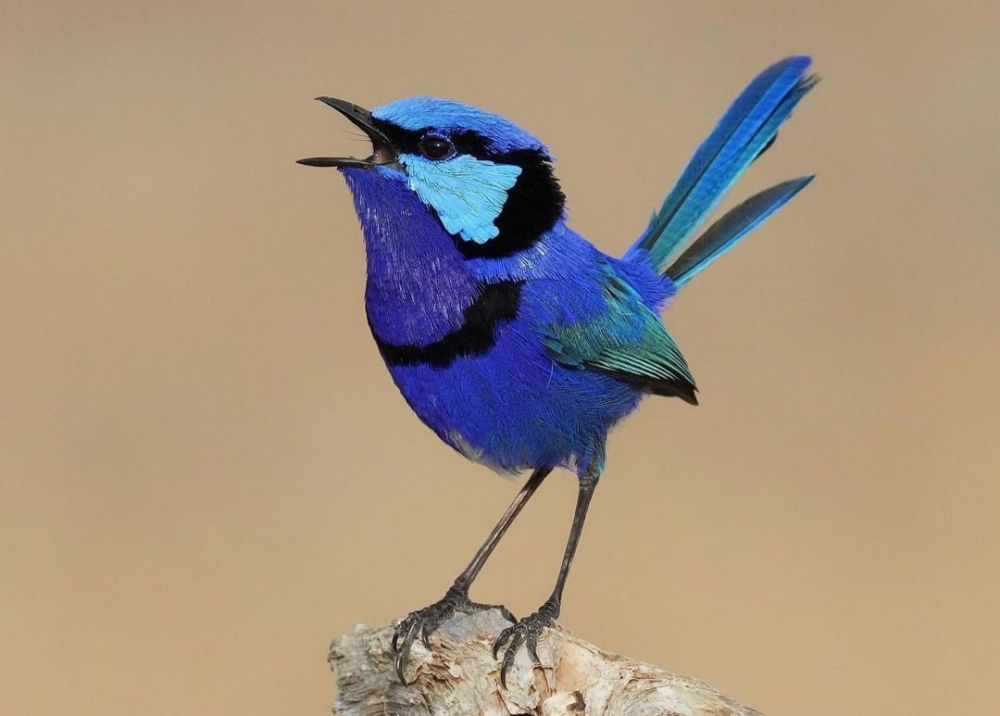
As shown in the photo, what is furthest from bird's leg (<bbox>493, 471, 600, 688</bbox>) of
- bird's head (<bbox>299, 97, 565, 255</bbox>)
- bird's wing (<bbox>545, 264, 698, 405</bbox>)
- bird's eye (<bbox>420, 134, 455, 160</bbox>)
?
bird's eye (<bbox>420, 134, 455, 160</bbox>)

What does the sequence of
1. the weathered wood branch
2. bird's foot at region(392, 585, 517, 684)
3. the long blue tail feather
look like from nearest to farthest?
the weathered wood branch → bird's foot at region(392, 585, 517, 684) → the long blue tail feather

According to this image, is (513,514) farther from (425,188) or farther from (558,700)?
(425,188)

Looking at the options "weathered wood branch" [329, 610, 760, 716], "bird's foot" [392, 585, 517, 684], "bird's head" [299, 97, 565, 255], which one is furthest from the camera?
"bird's foot" [392, 585, 517, 684]

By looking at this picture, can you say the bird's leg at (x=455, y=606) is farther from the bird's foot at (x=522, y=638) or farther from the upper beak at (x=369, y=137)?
the upper beak at (x=369, y=137)

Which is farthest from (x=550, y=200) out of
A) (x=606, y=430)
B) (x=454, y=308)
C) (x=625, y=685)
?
(x=625, y=685)

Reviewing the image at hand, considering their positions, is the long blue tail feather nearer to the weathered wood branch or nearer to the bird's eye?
the bird's eye

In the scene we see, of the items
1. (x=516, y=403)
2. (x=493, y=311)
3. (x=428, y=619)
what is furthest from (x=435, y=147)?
(x=428, y=619)

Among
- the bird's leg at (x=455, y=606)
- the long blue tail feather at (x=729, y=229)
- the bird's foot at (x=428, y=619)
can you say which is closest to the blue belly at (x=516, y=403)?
the bird's leg at (x=455, y=606)
